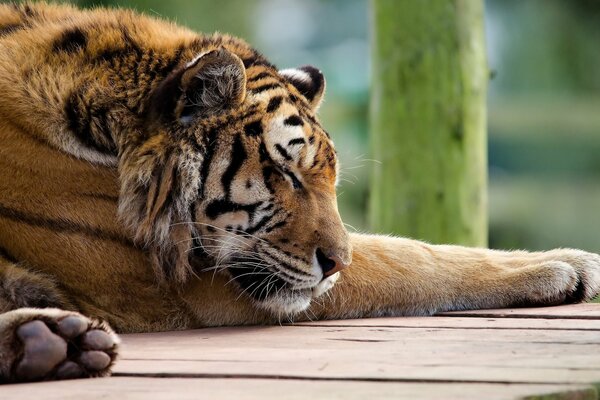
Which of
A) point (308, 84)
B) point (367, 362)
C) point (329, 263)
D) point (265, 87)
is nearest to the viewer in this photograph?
point (367, 362)

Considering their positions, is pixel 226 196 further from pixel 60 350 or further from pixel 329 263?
pixel 60 350

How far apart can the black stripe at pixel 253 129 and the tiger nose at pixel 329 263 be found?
35cm

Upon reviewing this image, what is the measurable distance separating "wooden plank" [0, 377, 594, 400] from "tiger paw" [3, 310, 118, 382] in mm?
34

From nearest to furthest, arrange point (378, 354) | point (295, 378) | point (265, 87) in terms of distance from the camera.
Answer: point (295, 378) < point (378, 354) < point (265, 87)

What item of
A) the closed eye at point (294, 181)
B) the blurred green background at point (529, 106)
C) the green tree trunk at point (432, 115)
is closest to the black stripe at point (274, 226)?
the closed eye at point (294, 181)

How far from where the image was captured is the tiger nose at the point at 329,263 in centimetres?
261

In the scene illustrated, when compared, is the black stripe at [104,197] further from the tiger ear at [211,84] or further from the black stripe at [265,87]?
the black stripe at [265,87]

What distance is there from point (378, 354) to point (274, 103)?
0.96 meters

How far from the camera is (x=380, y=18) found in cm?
A: 449

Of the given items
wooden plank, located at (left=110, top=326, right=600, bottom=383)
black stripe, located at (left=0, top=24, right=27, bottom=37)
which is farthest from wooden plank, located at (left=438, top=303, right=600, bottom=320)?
black stripe, located at (left=0, top=24, right=27, bottom=37)

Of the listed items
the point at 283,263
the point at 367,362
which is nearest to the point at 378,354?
the point at 367,362

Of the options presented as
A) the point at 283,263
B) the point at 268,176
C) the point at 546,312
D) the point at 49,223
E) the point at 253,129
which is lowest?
the point at 546,312

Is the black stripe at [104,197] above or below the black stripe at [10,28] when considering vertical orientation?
below

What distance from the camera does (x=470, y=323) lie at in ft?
8.21
